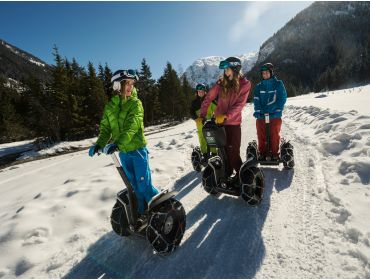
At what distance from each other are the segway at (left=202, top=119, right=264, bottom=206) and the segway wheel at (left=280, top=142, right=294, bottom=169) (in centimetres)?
171

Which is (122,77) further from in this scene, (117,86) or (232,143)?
(232,143)

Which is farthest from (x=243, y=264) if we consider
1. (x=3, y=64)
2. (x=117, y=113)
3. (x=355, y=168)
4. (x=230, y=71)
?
(x=3, y=64)

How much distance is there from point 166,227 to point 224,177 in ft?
5.97

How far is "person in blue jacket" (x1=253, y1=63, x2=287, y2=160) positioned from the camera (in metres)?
6.58

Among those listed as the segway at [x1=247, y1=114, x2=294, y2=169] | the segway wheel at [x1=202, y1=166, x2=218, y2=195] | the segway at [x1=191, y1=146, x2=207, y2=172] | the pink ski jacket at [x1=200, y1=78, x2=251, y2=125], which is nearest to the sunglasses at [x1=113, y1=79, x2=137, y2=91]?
the pink ski jacket at [x1=200, y1=78, x2=251, y2=125]

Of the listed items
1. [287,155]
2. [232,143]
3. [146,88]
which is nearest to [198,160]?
[287,155]

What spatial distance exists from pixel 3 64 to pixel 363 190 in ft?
766

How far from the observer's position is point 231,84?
4961 millimetres

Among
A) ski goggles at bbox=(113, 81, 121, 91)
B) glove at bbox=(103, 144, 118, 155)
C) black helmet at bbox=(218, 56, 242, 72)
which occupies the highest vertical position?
black helmet at bbox=(218, 56, 242, 72)

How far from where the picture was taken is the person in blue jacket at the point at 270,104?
6.58 m

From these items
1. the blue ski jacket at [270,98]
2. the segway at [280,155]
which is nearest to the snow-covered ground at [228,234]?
the segway at [280,155]

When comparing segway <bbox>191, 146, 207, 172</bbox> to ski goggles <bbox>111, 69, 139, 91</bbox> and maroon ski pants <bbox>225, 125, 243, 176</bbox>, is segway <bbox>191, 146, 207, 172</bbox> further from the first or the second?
ski goggles <bbox>111, 69, 139, 91</bbox>

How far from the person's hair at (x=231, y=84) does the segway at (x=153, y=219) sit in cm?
232

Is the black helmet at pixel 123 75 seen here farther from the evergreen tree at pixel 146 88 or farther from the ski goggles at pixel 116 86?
the evergreen tree at pixel 146 88
